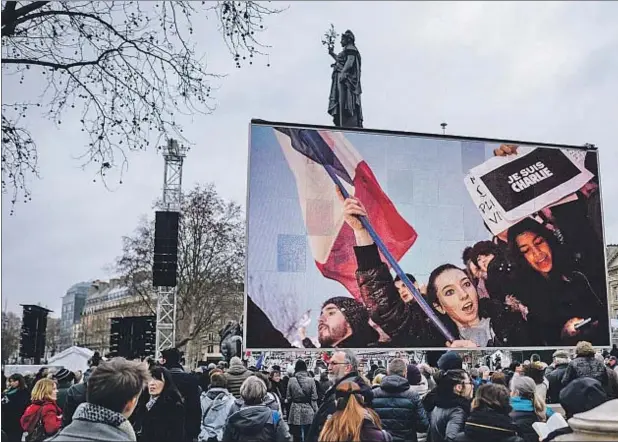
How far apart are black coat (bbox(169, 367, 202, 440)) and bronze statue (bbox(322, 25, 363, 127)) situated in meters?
9.21

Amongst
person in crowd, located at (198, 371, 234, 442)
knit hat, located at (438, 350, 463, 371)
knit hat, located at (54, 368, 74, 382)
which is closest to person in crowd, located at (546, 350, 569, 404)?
knit hat, located at (438, 350, 463, 371)

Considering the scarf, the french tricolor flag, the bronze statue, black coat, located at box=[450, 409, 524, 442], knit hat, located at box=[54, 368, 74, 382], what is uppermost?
the bronze statue

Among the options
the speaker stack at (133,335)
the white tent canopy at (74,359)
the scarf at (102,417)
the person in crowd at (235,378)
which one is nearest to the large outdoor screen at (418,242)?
the speaker stack at (133,335)

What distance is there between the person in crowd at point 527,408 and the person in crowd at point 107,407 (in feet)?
8.73

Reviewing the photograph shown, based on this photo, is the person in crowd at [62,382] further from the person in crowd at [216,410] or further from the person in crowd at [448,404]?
the person in crowd at [448,404]

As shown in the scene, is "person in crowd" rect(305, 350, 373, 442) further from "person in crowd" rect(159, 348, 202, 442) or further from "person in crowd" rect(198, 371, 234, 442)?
"person in crowd" rect(198, 371, 234, 442)

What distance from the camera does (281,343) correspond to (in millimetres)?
12211

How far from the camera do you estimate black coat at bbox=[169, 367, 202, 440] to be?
539 cm

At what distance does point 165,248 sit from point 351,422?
1190 centimetres

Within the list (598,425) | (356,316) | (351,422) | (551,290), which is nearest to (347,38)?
(356,316)

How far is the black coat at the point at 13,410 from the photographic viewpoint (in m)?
6.90

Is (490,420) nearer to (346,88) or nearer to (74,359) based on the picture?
(346,88)

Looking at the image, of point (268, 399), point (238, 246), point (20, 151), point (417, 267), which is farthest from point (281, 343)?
point (238, 246)

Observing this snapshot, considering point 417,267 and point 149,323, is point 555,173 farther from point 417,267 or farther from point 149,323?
point 149,323
